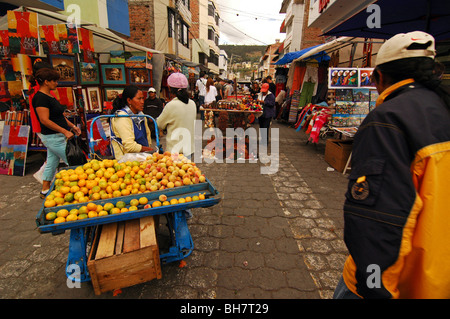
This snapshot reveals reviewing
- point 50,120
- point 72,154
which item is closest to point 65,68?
point 50,120

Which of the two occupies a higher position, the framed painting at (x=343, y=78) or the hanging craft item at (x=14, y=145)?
the framed painting at (x=343, y=78)

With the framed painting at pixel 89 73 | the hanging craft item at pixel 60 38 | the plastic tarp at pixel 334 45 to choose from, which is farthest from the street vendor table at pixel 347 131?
the framed painting at pixel 89 73

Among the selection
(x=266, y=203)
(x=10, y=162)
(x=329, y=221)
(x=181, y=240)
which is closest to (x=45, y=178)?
(x=10, y=162)

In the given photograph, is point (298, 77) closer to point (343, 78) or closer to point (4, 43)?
point (343, 78)

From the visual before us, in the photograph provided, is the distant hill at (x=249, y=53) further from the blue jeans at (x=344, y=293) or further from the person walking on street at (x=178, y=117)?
the blue jeans at (x=344, y=293)

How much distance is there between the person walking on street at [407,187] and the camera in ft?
3.56

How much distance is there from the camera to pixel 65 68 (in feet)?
18.9

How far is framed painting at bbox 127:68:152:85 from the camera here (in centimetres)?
752

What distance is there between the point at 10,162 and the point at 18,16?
10.0 feet

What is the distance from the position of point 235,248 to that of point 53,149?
351cm

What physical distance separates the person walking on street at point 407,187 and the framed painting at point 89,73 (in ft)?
24.5

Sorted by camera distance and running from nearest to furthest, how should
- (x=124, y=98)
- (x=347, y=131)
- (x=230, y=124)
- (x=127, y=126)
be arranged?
(x=127, y=126), (x=124, y=98), (x=347, y=131), (x=230, y=124)

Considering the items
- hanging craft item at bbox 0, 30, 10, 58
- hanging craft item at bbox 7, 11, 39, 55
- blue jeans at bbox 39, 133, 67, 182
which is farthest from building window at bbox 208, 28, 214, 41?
blue jeans at bbox 39, 133, 67, 182

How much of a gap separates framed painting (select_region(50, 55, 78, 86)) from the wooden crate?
532 centimetres
